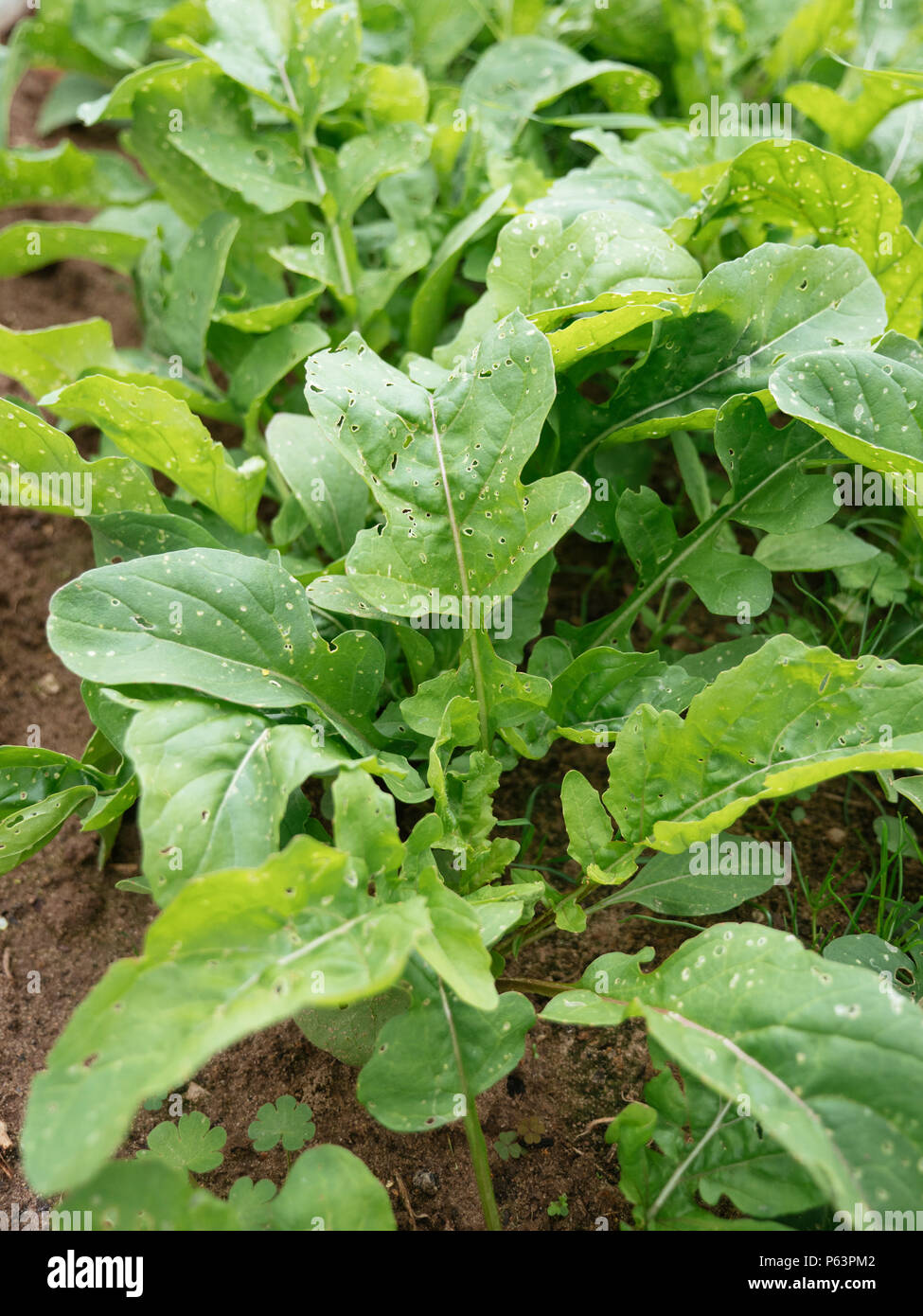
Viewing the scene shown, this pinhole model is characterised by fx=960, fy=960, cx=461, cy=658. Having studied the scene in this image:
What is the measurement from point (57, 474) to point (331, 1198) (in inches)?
44.4

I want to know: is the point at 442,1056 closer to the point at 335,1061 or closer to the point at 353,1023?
the point at 353,1023

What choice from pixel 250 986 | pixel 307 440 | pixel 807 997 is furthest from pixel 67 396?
pixel 807 997

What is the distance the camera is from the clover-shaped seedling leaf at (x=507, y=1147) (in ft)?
4.55

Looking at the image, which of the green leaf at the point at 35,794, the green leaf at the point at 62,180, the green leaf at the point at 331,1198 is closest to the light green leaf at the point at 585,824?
the green leaf at the point at 331,1198

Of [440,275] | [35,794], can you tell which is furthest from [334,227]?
[35,794]

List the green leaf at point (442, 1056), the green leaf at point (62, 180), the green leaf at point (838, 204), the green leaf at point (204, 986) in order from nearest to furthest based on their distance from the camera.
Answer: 1. the green leaf at point (204, 986)
2. the green leaf at point (442, 1056)
3. the green leaf at point (838, 204)
4. the green leaf at point (62, 180)

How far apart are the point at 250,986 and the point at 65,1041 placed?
0.63ft

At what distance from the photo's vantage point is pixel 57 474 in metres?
1.54

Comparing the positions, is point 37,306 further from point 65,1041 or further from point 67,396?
point 65,1041

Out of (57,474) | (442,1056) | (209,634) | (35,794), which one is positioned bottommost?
(442,1056)

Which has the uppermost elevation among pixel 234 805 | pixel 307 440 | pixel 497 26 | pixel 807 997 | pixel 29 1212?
pixel 497 26

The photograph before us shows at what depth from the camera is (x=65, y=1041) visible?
995mm

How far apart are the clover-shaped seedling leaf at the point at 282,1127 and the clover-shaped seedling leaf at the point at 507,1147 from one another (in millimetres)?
270

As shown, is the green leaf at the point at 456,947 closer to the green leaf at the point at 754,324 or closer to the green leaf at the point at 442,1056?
the green leaf at the point at 442,1056
